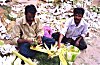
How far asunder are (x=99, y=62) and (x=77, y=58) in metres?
0.39

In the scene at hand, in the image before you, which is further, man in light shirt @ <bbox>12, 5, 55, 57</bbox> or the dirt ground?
the dirt ground

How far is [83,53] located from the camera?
5699 millimetres

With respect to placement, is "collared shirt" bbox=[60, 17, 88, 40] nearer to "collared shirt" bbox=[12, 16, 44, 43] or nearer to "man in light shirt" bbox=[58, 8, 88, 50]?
"man in light shirt" bbox=[58, 8, 88, 50]

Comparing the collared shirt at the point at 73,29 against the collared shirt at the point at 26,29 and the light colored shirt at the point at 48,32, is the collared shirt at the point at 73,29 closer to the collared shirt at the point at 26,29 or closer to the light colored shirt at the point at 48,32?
the light colored shirt at the point at 48,32

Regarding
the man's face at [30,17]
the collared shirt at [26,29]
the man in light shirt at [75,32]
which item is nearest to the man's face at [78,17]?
the man in light shirt at [75,32]

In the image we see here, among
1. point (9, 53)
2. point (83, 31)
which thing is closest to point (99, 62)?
point (83, 31)

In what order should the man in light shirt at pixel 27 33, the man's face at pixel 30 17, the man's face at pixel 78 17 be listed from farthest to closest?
the man's face at pixel 78 17 < the man in light shirt at pixel 27 33 < the man's face at pixel 30 17

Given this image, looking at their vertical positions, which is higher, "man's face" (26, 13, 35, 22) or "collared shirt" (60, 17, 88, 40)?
"man's face" (26, 13, 35, 22)

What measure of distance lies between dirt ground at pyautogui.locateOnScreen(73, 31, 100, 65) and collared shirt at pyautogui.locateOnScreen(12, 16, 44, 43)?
83cm

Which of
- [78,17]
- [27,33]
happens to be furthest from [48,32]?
[78,17]

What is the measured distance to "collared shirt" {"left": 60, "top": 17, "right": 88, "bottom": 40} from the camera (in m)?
5.50

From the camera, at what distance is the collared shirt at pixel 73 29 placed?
5.50 metres

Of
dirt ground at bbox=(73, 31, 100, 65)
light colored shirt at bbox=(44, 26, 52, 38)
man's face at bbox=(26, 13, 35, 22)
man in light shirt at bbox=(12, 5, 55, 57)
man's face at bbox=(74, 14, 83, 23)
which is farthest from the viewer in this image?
light colored shirt at bbox=(44, 26, 52, 38)

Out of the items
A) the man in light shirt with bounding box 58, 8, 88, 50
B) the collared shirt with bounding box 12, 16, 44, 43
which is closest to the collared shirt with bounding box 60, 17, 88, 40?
the man in light shirt with bounding box 58, 8, 88, 50
